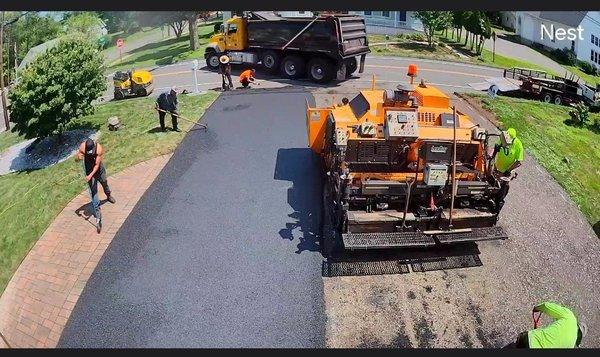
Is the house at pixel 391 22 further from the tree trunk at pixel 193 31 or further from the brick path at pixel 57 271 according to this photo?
the brick path at pixel 57 271

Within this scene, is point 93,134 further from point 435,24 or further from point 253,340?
point 435,24

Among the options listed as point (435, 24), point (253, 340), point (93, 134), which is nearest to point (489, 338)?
point (253, 340)

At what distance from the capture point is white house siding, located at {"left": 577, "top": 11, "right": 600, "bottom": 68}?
16.4m

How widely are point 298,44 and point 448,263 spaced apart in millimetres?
11883

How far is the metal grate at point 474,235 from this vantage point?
8250mm

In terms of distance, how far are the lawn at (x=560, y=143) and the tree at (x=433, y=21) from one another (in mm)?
5459

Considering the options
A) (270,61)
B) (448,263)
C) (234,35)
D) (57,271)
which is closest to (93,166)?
(57,271)

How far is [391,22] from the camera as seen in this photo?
26.2 metres

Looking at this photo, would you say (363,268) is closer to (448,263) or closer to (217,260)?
(448,263)

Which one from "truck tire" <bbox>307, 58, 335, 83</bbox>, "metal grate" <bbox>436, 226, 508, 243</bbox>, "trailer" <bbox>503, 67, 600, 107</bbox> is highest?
"truck tire" <bbox>307, 58, 335, 83</bbox>

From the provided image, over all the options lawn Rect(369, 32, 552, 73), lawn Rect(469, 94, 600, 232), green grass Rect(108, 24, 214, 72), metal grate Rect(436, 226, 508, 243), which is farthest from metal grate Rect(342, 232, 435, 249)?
green grass Rect(108, 24, 214, 72)

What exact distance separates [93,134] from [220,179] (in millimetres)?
5040

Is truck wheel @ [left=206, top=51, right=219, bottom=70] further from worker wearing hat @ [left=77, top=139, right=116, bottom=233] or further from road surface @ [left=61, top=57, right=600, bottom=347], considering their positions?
worker wearing hat @ [left=77, top=139, right=116, bottom=233]

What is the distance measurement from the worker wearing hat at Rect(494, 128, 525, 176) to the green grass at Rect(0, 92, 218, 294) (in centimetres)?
741
